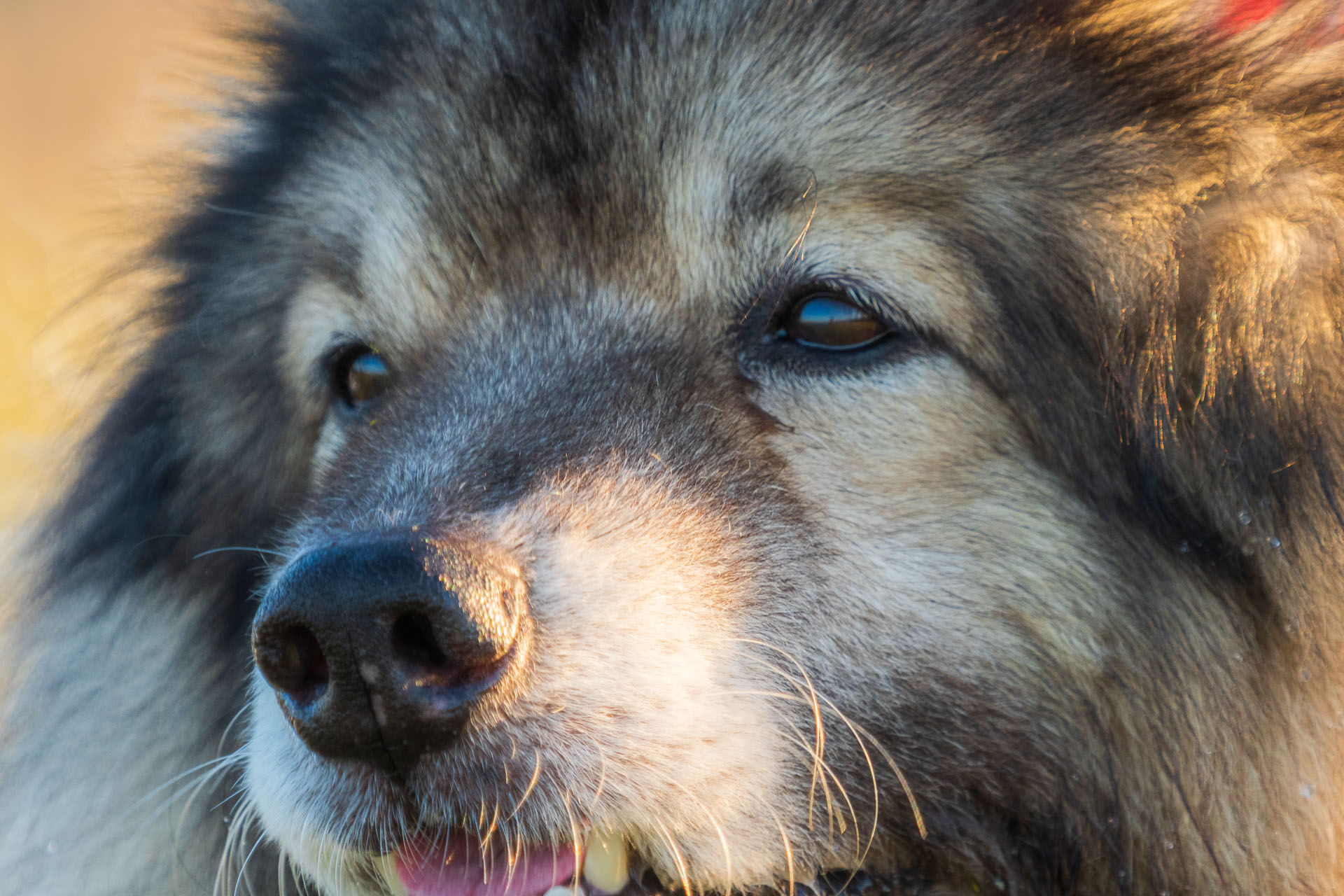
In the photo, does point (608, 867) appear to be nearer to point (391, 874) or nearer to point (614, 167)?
point (391, 874)

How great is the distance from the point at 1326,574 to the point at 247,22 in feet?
8.27

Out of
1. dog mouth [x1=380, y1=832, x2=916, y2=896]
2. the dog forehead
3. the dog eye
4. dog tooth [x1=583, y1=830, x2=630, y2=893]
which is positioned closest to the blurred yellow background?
the dog eye

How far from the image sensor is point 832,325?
6.88ft

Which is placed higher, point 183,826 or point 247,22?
point 247,22

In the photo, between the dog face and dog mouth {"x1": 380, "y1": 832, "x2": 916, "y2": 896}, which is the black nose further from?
dog mouth {"x1": 380, "y1": 832, "x2": 916, "y2": 896}

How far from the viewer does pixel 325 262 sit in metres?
2.61

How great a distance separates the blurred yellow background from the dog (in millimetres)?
1392

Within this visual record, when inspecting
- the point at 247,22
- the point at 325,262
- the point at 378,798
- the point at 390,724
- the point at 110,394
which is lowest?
the point at 110,394

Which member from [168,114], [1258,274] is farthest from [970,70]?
[168,114]

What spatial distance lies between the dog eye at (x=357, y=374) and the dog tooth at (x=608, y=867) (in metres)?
1.09

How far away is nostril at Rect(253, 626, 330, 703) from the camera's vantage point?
70.5 inches

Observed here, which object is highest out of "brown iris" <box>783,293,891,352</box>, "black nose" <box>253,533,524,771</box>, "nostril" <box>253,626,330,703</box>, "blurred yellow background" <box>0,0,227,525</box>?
"brown iris" <box>783,293,891,352</box>

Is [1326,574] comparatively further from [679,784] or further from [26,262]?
[26,262]

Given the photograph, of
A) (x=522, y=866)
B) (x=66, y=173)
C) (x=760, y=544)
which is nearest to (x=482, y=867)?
(x=522, y=866)
